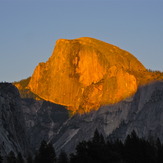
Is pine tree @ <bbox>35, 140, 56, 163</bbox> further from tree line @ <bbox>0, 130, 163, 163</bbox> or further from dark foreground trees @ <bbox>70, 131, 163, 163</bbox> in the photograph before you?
dark foreground trees @ <bbox>70, 131, 163, 163</bbox>

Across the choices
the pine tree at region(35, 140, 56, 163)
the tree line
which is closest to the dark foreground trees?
the tree line

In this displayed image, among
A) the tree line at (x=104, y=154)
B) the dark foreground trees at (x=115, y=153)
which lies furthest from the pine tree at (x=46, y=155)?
the dark foreground trees at (x=115, y=153)

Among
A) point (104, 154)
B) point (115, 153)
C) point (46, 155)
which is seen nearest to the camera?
point (104, 154)

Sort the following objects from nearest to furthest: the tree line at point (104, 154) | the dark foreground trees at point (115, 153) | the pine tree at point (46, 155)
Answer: the dark foreground trees at point (115, 153), the tree line at point (104, 154), the pine tree at point (46, 155)

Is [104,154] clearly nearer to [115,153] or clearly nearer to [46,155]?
[115,153]

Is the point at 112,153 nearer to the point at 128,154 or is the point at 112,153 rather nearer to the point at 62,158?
the point at 128,154

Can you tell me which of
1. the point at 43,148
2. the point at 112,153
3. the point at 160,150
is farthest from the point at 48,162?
the point at 160,150

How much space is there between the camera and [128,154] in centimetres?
14950

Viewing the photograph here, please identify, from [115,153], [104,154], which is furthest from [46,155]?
[104,154]

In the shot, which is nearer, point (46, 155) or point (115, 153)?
point (115, 153)

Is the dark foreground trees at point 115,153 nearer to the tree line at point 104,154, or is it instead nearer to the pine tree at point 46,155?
the tree line at point 104,154

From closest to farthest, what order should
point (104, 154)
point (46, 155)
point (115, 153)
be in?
point (104, 154) → point (115, 153) → point (46, 155)

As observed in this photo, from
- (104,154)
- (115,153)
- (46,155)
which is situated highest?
(46,155)

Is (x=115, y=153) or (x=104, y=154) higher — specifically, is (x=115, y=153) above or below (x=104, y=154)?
below
